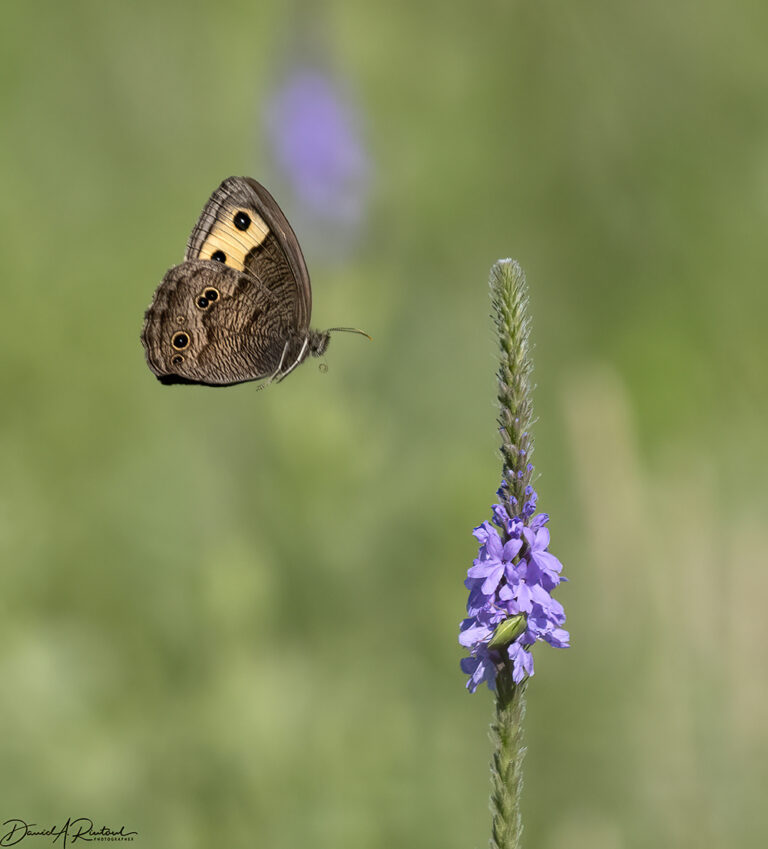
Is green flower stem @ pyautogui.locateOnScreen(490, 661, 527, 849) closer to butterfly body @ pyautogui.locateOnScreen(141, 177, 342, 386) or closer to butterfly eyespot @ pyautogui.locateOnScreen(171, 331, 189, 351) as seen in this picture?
butterfly body @ pyautogui.locateOnScreen(141, 177, 342, 386)

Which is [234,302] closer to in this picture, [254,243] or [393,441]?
[254,243]

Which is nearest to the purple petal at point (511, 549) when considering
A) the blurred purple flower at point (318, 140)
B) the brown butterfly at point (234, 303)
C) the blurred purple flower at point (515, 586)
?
the blurred purple flower at point (515, 586)

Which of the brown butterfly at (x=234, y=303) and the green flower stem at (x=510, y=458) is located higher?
the brown butterfly at (x=234, y=303)

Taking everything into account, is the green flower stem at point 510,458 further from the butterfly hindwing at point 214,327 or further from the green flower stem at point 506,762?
the butterfly hindwing at point 214,327

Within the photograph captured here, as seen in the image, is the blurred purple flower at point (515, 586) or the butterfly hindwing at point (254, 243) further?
the butterfly hindwing at point (254, 243)

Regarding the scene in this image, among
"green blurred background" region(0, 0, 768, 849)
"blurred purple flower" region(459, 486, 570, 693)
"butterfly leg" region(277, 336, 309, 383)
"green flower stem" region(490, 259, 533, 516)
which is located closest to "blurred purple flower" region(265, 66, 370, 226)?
"green blurred background" region(0, 0, 768, 849)
